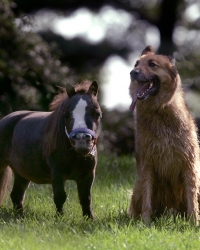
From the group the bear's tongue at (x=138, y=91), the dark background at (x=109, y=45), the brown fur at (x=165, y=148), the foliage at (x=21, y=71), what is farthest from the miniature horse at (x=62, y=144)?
the dark background at (x=109, y=45)

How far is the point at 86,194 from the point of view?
8047 mm

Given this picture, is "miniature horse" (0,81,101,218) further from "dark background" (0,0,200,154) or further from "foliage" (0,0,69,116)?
"dark background" (0,0,200,154)

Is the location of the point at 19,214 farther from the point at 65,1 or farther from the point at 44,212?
the point at 65,1

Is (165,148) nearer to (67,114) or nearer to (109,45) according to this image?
(67,114)

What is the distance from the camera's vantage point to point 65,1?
18.3 m

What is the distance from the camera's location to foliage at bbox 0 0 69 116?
43.4 feet

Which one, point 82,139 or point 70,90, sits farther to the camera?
point 70,90

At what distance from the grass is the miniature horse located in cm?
42

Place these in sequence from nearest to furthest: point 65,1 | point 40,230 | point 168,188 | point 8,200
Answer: point 40,230 → point 168,188 → point 8,200 → point 65,1

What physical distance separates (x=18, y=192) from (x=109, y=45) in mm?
9768

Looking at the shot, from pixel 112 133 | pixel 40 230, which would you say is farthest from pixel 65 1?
pixel 40 230

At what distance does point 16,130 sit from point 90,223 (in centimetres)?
167

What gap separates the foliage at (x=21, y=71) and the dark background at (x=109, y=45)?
0.02m

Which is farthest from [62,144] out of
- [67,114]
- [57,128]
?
[67,114]
